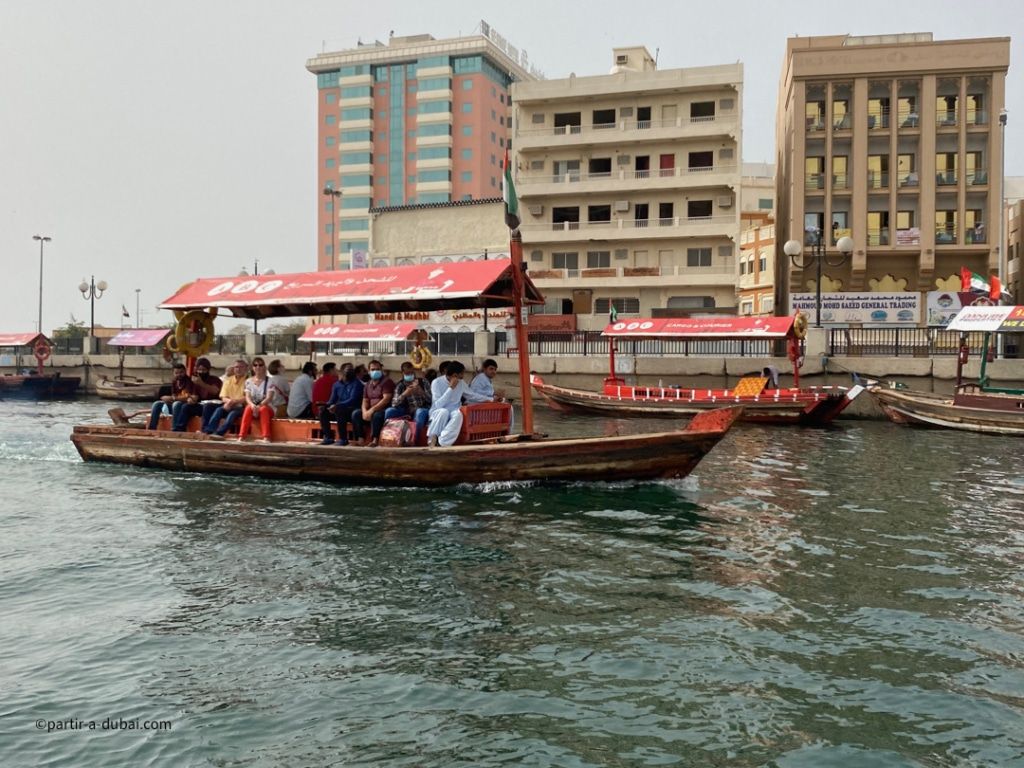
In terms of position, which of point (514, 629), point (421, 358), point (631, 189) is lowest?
point (514, 629)

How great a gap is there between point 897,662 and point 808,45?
47176mm

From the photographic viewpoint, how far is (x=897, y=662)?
6.16 meters

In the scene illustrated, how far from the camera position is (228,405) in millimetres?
15008

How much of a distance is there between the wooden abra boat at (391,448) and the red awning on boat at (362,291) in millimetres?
22

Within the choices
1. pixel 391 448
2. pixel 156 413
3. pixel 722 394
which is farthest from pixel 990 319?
pixel 156 413

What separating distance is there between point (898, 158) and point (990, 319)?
21688 mm

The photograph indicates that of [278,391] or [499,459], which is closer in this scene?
[499,459]

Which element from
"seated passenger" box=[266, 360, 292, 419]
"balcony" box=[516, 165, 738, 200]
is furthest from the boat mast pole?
"balcony" box=[516, 165, 738, 200]

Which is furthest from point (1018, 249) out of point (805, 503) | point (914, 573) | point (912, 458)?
point (914, 573)

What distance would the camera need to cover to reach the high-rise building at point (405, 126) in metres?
72.8

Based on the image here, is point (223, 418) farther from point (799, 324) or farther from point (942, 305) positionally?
point (942, 305)

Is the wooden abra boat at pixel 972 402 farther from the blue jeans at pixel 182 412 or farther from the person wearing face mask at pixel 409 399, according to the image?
the blue jeans at pixel 182 412

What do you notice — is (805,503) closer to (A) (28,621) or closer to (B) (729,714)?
(B) (729,714)

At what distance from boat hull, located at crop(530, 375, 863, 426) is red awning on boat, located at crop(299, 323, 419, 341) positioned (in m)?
9.39
